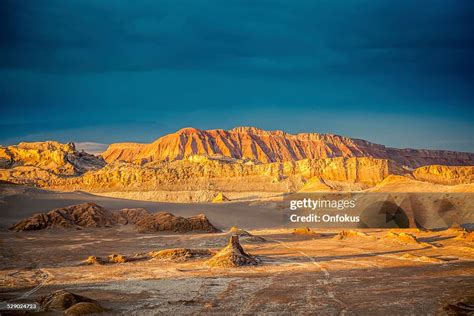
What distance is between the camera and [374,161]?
3209 inches

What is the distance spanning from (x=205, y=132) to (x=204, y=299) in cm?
16126

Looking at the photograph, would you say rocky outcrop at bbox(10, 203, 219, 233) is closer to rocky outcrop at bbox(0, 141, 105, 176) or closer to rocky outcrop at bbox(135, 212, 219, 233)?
rocky outcrop at bbox(135, 212, 219, 233)

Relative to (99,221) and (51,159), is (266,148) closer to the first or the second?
(51,159)

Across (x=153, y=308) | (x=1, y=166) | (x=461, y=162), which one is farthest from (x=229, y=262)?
(x=461, y=162)

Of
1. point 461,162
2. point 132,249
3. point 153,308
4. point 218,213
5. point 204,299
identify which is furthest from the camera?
point 461,162

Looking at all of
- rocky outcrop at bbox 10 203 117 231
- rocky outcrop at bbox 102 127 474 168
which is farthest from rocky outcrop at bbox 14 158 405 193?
rocky outcrop at bbox 102 127 474 168

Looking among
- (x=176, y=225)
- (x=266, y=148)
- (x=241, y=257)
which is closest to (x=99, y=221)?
(x=176, y=225)

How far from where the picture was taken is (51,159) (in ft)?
324

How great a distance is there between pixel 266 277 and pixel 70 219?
2539 centimetres

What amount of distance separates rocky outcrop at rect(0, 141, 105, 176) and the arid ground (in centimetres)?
7508

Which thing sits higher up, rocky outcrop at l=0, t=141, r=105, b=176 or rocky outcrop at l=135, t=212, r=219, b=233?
rocky outcrop at l=0, t=141, r=105, b=176

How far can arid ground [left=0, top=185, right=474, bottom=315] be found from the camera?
970cm

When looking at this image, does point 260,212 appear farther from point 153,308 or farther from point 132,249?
point 153,308

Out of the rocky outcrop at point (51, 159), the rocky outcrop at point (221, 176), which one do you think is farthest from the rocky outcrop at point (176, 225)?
the rocky outcrop at point (51, 159)
